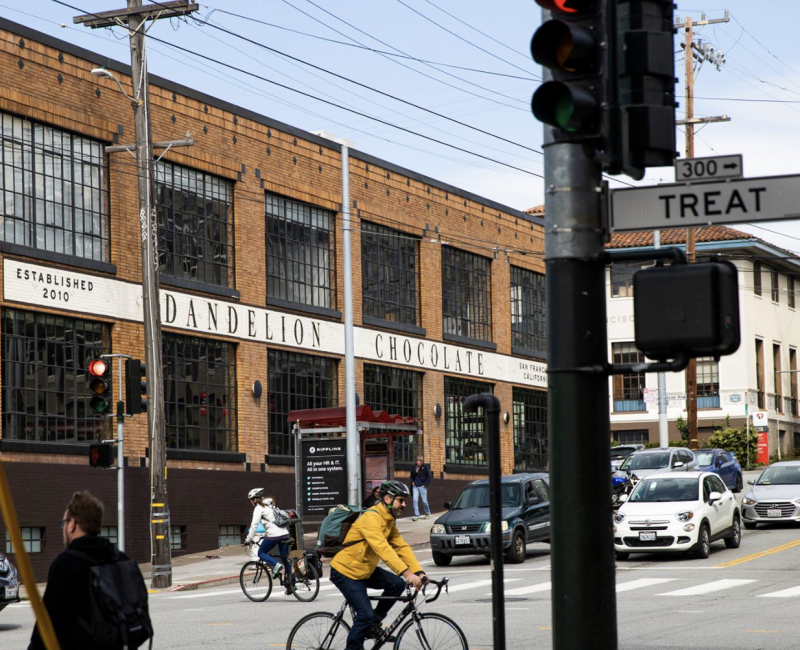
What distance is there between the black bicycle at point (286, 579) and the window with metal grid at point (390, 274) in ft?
57.5

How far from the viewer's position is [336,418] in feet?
96.8

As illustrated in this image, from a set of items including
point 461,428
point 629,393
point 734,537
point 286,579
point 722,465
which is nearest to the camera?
point 286,579

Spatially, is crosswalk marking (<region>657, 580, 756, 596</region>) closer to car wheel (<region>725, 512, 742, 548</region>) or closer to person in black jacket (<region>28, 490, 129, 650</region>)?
car wheel (<region>725, 512, 742, 548</region>)

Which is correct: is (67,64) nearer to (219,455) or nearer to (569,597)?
(219,455)

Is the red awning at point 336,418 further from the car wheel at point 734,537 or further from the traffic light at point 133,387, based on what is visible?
the car wheel at point 734,537

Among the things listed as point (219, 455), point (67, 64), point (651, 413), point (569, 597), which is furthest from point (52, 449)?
point (651, 413)

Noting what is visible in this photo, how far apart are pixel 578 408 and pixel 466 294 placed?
3698 centimetres

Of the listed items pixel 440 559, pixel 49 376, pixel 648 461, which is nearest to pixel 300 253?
pixel 49 376

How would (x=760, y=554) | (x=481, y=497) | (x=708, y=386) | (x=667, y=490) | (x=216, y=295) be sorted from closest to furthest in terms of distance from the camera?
1. (x=760, y=554)
2. (x=667, y=490)
3. (x=481, y=497)
4. (x=216, y=295)
5. (x=708, y=386)

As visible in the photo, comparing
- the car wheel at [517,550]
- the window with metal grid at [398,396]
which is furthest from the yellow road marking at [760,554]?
the window with metal grid at [398,396]

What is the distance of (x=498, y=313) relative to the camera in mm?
44125

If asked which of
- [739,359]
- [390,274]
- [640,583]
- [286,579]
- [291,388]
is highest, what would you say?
[390,274]

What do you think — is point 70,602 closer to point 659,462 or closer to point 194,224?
point 194,224

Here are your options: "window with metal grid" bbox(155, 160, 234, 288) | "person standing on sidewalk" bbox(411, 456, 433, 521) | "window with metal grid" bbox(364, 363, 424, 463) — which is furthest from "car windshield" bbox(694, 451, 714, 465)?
"window with metal grid" bbox(155, 160, 234, 288)
